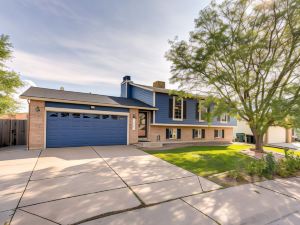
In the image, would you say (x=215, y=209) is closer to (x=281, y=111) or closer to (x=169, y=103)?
(x=281, y=111)

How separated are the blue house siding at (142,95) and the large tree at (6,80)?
856cm

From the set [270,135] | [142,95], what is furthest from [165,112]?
[270,135]

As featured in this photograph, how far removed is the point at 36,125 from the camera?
9.02m

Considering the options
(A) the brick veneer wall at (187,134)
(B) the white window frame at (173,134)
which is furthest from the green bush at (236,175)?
(B) the white window frame at (173,134)

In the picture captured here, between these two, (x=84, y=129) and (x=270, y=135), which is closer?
(x=84, y=129)

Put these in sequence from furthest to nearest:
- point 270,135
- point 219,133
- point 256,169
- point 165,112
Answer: point 270,135
point 219,133
point 165,112
point 256,169

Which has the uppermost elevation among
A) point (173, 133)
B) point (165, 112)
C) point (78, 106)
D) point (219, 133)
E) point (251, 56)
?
point (251, 56)

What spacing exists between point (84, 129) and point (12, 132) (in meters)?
4.87

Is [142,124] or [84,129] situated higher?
[142,124]

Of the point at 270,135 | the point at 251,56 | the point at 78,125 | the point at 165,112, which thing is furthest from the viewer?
the point at 270,135

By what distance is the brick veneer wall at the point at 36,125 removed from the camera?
29.2ft

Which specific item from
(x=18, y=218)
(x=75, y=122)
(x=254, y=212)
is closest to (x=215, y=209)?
(x=254, y=212)

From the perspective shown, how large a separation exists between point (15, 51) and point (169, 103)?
11219mm

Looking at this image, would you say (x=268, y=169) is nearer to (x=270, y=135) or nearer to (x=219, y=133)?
(x=219, y=133)
